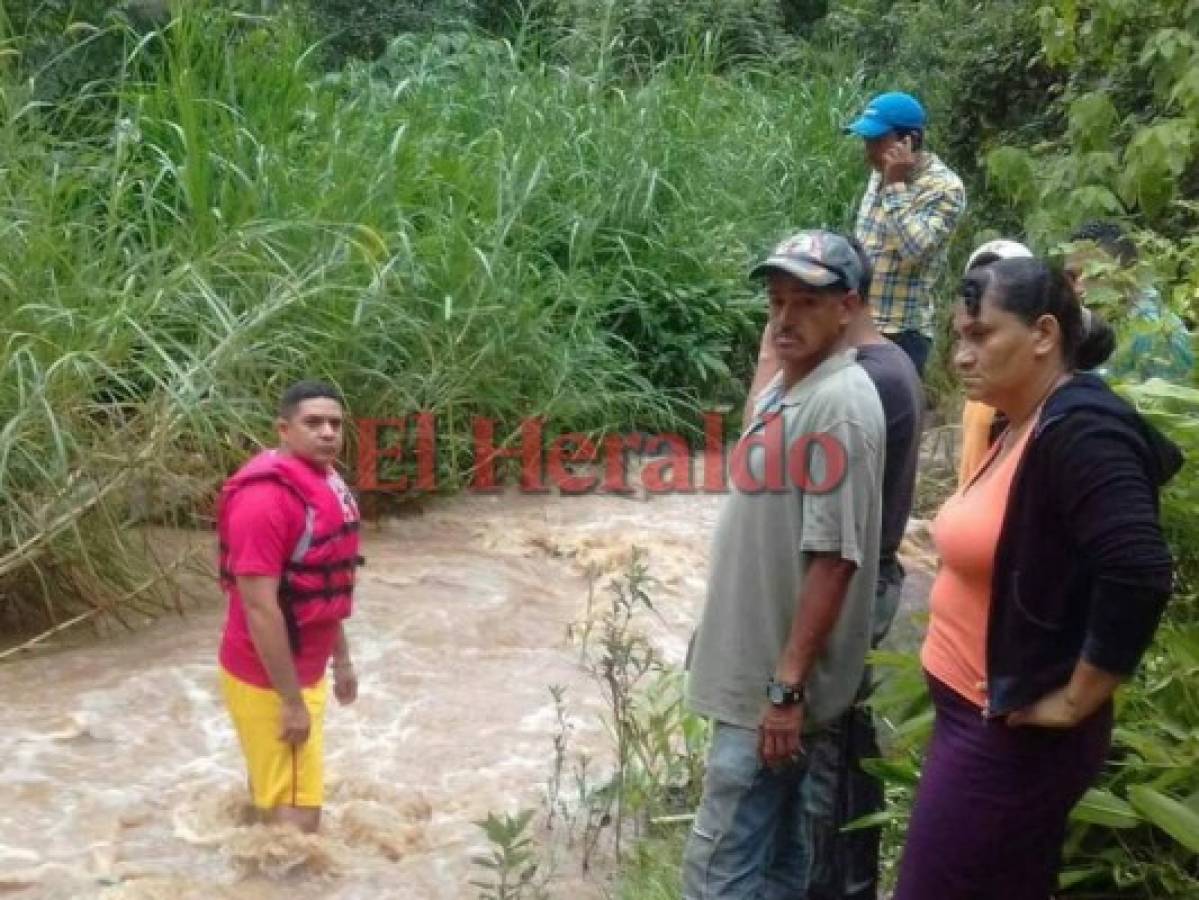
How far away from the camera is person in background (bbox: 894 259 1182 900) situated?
232cm

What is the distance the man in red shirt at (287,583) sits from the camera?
3.72 metres

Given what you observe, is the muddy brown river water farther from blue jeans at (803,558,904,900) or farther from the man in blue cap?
the man in blue cap

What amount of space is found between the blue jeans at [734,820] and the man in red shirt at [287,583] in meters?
1.11

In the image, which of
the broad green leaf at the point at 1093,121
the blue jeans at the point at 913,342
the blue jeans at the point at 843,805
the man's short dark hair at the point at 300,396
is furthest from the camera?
the broad green leaf at the point at 1093,121

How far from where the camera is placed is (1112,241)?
171 inches

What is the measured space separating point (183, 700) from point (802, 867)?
2.74m

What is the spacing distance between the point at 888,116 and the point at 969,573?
3833 millimetres

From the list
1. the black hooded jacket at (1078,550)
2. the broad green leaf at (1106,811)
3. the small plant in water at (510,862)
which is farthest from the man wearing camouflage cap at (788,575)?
the black hooded jacket at (1078,550)

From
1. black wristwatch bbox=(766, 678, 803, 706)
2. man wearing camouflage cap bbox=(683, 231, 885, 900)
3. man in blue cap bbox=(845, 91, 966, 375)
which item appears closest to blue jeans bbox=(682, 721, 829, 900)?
man wearing camouflage cap bbox=(683, 231, 885, 900)

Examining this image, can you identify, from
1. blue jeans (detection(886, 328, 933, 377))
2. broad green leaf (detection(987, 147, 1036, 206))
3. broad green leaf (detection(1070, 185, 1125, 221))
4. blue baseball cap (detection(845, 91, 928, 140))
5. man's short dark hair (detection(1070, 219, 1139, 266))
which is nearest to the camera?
man's short dark hair (detection(1070, 219, 1139, 266))

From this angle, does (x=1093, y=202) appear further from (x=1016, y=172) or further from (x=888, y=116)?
(x=888, y=116)

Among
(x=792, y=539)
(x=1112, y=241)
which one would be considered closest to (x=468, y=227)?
(x=1112, y=241)

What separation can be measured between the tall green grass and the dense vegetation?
2 cm

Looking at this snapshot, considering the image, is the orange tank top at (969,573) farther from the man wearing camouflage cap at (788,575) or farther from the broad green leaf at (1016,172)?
the broad green leaf at (1016,172)
